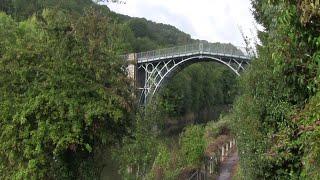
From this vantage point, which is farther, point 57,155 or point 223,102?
point 223,102

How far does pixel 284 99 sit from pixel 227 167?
524 inches

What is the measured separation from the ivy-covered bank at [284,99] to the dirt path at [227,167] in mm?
7245

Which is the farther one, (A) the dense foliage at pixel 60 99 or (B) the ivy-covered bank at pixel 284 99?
(A) the dense foliage at pixel 60 99

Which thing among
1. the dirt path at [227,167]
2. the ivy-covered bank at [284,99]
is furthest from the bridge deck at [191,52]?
the ivy-covered bank at [284,99]

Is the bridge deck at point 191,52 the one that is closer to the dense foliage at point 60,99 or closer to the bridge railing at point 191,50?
the bridge railing at point 191,50

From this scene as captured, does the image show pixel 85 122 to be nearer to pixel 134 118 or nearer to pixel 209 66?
pixel 134 118

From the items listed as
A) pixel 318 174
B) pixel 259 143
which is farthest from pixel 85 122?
pixel 318 174

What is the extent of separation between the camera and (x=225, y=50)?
5097 cm

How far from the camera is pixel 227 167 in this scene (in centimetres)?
2386

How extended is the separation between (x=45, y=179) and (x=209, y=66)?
239 ft

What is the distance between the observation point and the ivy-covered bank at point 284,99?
4.57 metres

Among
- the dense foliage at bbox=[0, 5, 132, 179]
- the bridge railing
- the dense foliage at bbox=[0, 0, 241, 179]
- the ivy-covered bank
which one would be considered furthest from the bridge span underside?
the dense foliage at bbox=[0, 5, 132, 179]

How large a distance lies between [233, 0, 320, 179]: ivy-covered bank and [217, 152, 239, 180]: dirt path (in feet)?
23.8

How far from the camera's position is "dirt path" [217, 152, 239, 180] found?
69.2 feet
